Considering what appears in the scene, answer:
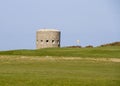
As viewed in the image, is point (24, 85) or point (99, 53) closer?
point (24, 85)

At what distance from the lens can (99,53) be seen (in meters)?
51.7

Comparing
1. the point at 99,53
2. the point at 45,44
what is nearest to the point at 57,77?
the point at 99,53

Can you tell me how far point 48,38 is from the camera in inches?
2940

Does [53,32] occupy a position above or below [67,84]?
above

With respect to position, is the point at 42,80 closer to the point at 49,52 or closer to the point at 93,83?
the point at 93,83

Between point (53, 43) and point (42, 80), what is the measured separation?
52571 millimetres

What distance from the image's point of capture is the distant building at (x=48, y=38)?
2936 inches

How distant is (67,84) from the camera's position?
21.3 m

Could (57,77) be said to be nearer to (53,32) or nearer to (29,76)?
(29,76)

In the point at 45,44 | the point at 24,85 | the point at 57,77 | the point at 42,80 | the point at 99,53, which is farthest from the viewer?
the point at 45,44

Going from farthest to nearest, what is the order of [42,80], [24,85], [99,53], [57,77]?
1. [99,53]
2. [57,77]
3. [42,80]
4. [24,85]

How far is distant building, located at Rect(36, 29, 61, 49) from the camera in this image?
245 feet

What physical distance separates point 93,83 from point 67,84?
1.15 m

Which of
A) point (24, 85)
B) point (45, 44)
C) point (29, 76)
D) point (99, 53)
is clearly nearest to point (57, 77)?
point (29, 76)
